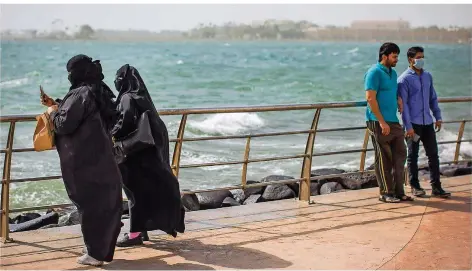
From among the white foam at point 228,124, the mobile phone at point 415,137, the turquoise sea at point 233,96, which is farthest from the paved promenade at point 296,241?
the white foam at point 228,124

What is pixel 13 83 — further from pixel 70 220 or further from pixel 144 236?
pixel 144 236

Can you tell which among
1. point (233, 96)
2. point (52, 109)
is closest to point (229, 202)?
point (52, 109)

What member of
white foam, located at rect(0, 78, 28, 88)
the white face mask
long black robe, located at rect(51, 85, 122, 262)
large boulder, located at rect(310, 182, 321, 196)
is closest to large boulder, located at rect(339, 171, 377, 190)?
large boulder, located at rect(310, 182, 321, 196)

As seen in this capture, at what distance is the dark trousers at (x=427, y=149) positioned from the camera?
8.55 m

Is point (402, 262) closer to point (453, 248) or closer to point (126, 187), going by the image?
point (453, 248)

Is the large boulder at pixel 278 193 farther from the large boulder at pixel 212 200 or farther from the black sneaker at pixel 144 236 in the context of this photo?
the black sneaker at pixel 144 236

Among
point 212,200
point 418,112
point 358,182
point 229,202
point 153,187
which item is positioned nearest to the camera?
point 153,187

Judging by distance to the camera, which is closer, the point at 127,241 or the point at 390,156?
the point at 127,241

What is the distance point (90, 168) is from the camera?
5.80 meters

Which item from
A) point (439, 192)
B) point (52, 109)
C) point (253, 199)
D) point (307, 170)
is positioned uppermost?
point (52, 109)

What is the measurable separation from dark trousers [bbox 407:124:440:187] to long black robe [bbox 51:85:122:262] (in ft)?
11.8

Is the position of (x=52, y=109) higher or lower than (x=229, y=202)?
higher

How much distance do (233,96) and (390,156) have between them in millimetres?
33768

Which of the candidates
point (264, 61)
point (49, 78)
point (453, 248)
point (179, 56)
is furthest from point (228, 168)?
point (179, 56)
